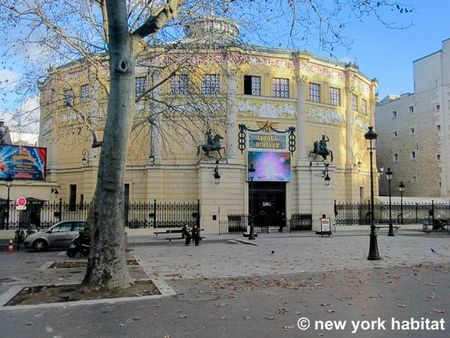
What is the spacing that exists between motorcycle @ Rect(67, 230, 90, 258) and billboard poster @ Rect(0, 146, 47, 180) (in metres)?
16.5

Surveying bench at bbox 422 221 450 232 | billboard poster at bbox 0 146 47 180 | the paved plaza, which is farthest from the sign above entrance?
the paved plaza

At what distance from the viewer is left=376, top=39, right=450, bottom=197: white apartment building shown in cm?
5300

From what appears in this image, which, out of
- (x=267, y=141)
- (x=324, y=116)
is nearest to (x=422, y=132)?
(x=324, y=116)

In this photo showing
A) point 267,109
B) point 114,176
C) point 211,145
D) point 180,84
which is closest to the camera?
point 114,176

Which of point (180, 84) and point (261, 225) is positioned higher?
point (180, 84)

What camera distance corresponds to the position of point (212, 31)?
1862 cm

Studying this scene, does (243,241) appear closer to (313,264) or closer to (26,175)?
(313,264)

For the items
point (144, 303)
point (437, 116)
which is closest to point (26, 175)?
point (144, 303)

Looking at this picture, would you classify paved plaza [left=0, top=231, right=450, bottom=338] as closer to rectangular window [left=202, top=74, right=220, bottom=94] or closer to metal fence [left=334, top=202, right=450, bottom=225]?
rectangular window [left=202, top=74, right=220, bottom=94]

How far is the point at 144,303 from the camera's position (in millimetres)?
9125

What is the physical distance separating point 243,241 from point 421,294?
16.8 m

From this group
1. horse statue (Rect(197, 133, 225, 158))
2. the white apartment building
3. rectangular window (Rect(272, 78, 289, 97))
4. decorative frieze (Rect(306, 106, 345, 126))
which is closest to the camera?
horse statue (Rect(197, 133, 225, 158))

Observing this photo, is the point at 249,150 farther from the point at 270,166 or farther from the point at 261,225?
the point at 261,225

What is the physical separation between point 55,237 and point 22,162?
13.4 metres
